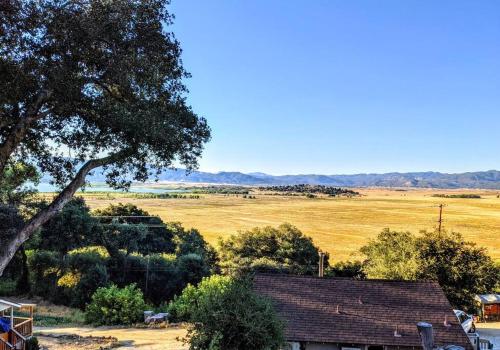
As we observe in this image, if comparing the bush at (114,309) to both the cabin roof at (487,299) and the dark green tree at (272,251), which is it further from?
the cabin roof at (487,299)

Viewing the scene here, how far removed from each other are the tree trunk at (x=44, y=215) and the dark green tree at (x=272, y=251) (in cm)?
3391

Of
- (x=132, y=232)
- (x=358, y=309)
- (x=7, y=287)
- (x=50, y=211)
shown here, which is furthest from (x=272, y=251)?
(x=50, y=211)

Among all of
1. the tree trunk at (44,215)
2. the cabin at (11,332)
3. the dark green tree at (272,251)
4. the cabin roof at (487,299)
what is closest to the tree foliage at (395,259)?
the cabin roof at (487,299)

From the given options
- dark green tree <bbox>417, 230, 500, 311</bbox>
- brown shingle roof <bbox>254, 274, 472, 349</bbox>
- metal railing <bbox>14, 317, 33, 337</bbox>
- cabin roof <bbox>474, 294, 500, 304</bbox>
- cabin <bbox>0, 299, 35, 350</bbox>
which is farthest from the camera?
cabin roof <bbox>474, 294, 500, 304</bbox>

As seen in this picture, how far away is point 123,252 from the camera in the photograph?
4475 centimetres

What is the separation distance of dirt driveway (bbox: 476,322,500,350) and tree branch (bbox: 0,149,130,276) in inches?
887

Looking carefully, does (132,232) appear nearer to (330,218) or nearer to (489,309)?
(489,309)

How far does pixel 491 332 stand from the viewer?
28750 mm

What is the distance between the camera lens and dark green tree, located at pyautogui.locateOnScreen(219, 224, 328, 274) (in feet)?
153

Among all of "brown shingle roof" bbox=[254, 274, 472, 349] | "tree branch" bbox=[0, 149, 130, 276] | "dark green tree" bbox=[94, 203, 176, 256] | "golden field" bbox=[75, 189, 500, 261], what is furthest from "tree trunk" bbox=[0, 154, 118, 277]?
"golden field" bbox=[75, 189, 500, 261]

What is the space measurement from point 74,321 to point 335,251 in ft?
170

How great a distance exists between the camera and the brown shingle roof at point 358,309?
1941 centimetres

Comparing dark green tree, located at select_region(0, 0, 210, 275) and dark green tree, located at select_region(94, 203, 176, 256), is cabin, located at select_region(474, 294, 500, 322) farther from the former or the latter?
dark green tree, located at select_region(94, 203, 176, 256)

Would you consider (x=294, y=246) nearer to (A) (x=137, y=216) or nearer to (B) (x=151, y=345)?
(A) (x=137, y=216)
